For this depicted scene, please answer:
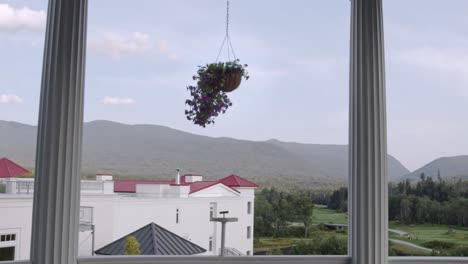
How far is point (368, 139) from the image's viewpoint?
327 cm

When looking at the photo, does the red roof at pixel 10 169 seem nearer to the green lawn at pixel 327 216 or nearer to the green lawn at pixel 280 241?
the green lawn at pixel 280 241

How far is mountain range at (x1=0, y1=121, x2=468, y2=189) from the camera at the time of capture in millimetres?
3299

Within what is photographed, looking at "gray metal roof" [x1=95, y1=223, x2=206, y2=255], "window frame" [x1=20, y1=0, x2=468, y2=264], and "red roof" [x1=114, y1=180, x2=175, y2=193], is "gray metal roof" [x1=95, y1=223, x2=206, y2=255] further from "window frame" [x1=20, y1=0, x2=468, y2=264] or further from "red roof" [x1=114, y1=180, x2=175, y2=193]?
"red roof" [x1=114, y1=180, x2=175, y2=193]

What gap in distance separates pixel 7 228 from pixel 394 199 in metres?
2.48

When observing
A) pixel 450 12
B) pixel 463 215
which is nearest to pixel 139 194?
pixel 463 215

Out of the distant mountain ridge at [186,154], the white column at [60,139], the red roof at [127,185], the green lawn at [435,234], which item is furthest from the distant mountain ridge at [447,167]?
the white column at [60,139]

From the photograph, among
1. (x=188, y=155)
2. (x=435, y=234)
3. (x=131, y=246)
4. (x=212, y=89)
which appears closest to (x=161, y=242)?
(x=131, y=246)

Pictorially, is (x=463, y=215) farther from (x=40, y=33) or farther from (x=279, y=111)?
(x=40, y=33)

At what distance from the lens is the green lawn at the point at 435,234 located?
3615 millimetres

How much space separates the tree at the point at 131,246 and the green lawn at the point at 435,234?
1767mm

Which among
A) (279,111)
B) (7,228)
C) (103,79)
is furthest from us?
(279,111)

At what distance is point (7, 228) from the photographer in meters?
3.08

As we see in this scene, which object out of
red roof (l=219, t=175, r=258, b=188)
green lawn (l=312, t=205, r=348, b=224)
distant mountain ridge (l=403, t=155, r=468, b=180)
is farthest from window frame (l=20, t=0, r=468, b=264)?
distant mountain ridge (l=403, t=155, r=468, b=180)

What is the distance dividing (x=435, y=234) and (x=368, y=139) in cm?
93
